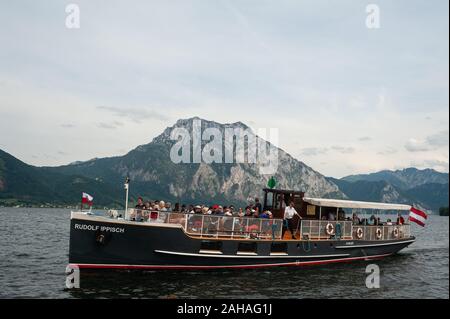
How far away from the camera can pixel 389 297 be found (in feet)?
72.6

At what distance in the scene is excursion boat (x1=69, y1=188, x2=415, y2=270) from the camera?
73.8 feet

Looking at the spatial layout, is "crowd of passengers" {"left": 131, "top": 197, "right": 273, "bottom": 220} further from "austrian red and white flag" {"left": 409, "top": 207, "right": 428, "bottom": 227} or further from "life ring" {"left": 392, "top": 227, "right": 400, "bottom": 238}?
"life ring" {"left": 392, "top": 227, "right": 400, "bottom": 238}

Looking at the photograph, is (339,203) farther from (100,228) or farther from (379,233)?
(100,228)

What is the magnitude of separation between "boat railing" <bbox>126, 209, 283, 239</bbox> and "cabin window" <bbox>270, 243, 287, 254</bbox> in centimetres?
57

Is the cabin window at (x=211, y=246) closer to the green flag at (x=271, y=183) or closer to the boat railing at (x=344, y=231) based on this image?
the boat railing at (x=344, y=231)

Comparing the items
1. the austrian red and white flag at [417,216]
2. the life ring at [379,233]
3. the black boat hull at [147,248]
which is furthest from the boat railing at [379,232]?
the black boat hull at [147,248]

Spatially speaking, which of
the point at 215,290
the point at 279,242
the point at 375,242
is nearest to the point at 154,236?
the point at 215,290

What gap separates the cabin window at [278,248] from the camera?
2716cm

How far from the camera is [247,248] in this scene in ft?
86.0

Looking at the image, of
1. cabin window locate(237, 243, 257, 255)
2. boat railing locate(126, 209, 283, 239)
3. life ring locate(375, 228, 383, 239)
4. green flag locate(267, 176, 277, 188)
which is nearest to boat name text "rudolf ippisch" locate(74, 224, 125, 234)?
boat railing locate(126, 209, 283, 239)

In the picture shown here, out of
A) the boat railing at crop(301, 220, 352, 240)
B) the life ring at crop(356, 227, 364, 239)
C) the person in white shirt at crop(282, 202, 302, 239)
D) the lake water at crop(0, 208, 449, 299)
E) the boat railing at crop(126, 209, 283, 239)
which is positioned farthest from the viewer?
the life ring at crop(356, 227, 364, 239)

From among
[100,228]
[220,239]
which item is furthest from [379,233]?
[100,228]

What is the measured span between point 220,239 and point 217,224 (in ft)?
3.17
